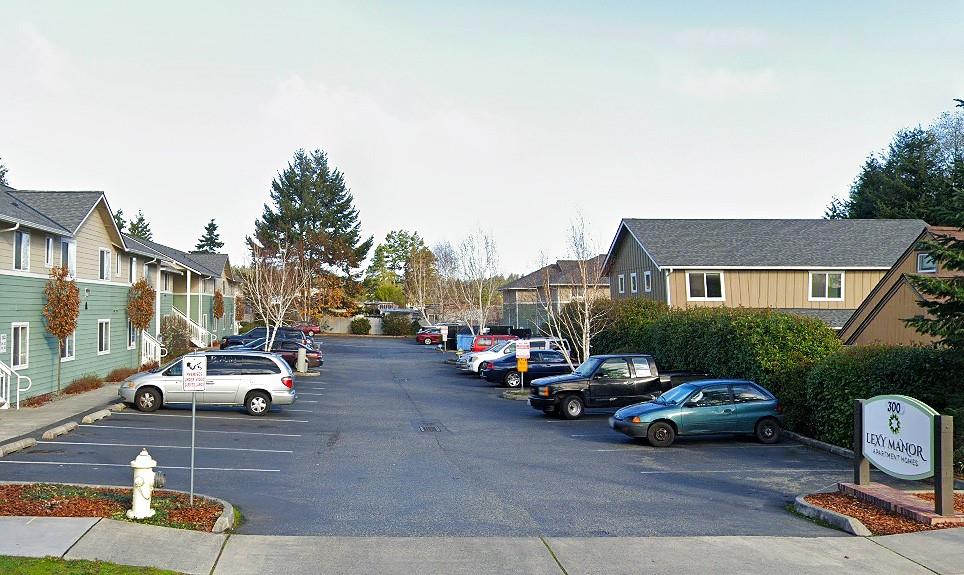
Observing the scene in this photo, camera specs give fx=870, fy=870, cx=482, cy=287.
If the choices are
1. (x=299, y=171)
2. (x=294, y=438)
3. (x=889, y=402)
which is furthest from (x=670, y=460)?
(x=299, y=171)

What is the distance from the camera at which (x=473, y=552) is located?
1004 centimetres

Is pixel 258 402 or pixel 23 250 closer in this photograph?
pixel 258 402

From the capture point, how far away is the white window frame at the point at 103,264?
3303 centimetres

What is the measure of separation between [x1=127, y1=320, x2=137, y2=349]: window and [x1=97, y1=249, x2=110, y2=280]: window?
12.3ft

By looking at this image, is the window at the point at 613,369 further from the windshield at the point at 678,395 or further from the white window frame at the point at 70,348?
the white window frame at the point at 70,348

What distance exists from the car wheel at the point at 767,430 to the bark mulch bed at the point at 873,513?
6.79 m

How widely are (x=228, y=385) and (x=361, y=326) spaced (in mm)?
63323

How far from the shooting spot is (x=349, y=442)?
64.0 ft

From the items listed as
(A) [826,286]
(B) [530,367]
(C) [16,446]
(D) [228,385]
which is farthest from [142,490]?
(A) [826,286]

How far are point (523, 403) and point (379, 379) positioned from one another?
10.7m

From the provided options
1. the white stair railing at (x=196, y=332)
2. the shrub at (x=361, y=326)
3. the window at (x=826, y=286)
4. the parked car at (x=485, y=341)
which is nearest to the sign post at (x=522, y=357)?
the window at (x=826, y=286)

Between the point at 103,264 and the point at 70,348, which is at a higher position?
the point at 103,264

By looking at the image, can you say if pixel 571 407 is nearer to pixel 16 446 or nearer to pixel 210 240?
pixel 16 446

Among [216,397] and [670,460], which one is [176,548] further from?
[216,397]
